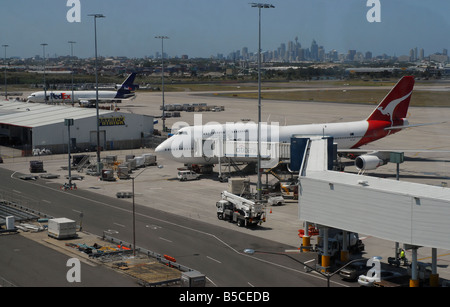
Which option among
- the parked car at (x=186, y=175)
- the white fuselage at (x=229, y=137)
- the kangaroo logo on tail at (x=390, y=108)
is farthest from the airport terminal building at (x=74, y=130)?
the kangaroo logo on tail at (x=390, y=108)

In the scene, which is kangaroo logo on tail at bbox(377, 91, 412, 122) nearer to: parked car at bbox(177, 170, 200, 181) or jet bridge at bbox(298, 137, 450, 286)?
parked car at bbox(177, 170, 200, 181)

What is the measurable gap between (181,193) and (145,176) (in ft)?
43.5

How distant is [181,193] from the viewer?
73438 mm

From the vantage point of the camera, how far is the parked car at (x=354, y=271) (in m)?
41.7

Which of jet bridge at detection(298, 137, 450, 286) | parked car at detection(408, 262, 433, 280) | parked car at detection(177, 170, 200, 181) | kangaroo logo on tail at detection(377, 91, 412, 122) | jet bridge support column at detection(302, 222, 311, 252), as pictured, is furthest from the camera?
kangaroo logo on tail at detection(377, 91, 412, 122)

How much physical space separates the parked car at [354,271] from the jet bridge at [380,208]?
3.14 metres

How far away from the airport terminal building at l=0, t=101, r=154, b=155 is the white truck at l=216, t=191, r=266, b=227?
51797mm

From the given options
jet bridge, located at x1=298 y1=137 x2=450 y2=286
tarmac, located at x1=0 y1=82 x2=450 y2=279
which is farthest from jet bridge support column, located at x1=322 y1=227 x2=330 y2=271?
tarmac, located at x1=0 y1=82 x2=450 y2=279

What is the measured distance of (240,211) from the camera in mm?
58375

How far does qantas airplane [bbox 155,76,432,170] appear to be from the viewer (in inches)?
3231

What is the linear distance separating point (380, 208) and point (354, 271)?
5.35 m

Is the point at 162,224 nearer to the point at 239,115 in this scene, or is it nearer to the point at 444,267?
the point at 444,267

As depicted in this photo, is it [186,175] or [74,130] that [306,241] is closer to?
[186,175]

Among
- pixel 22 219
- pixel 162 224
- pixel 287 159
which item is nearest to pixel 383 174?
pixel 287 159
